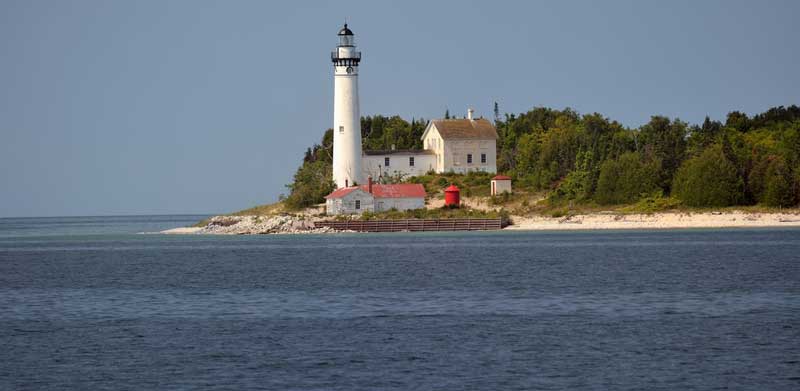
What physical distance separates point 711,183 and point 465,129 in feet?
71.2

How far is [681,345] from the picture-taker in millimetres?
22984

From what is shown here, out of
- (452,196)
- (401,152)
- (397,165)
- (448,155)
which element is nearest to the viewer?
(452,196)

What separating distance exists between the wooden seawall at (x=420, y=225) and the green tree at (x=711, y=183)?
11.9 meters

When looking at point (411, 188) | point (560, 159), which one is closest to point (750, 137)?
point (560, 159)

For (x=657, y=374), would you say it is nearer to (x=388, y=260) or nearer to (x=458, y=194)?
(x=388, y=260)

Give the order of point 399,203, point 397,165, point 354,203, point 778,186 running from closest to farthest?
point 778,186 → point 354,203 → point 399,203 → point 397,165

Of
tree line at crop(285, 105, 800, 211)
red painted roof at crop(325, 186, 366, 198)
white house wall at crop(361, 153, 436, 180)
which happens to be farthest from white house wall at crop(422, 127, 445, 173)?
red painted roof at crop(325, 186, 366, 198)

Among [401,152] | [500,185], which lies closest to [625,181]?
[500,185]

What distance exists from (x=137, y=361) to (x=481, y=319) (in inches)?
357

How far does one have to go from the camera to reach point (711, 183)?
6962 cm

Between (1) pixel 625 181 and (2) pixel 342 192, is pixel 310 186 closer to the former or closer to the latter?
(2) pixel 342 192

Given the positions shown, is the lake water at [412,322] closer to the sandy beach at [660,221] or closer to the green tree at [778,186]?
the sandy beach at [660,221]

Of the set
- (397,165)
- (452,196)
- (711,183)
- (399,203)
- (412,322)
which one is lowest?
(412,322)

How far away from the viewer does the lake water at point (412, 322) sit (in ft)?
66.4
